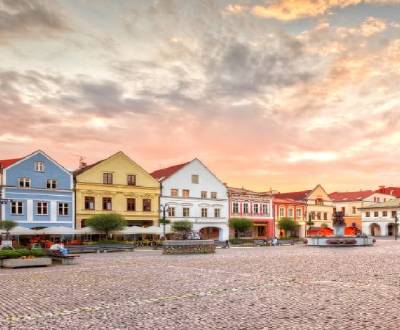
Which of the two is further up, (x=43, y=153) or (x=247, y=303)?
(x=43, y=153)

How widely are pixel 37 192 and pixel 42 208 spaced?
1690 mm

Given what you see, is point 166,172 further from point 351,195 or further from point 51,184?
point 351,195

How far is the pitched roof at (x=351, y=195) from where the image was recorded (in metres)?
103

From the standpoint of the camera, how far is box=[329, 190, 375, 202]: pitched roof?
339ft

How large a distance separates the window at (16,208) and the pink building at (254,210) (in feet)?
92.2

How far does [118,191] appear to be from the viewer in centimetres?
5553

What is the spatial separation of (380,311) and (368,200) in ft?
316

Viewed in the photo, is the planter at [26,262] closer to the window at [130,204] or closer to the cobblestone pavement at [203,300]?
the cobblestone pavement at [203,300]

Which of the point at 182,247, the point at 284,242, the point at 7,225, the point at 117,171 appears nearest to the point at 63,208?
the point at 117,171

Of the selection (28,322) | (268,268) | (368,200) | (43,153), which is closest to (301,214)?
(368,200)

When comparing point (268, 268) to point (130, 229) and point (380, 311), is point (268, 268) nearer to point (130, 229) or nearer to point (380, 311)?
point (380, 311)

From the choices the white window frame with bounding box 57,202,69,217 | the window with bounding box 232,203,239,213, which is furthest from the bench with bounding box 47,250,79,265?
the window with bounding box 232,203,239,213

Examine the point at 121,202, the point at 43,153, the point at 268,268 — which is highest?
the point at 43,153

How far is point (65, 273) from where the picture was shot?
21.0 meters
